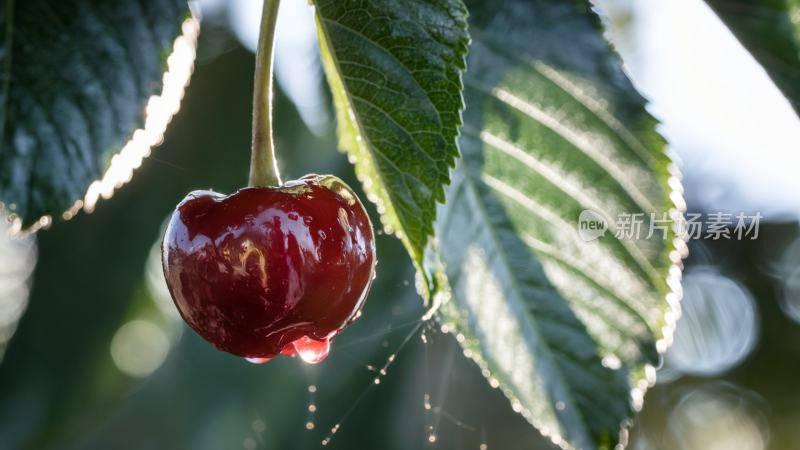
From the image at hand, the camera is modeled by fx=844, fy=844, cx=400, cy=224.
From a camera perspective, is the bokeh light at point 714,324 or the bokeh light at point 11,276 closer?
the bokeh light at point 11,276

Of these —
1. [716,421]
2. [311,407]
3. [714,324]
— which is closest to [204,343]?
[311,407]

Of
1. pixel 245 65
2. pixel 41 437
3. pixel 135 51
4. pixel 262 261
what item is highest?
pixel 135 51

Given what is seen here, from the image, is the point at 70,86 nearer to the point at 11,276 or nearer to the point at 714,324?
the point at 11,276

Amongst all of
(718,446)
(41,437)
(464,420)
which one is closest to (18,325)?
(41,437)

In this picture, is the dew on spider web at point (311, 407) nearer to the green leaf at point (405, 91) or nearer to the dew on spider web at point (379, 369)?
the dew on spider web at point (379, 369)

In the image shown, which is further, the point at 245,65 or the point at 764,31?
the point at 245,65

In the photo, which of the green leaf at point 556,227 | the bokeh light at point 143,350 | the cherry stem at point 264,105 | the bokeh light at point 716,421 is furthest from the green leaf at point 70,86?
the bokeh light at point 716,421

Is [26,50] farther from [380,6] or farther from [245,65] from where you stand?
[245,65]
